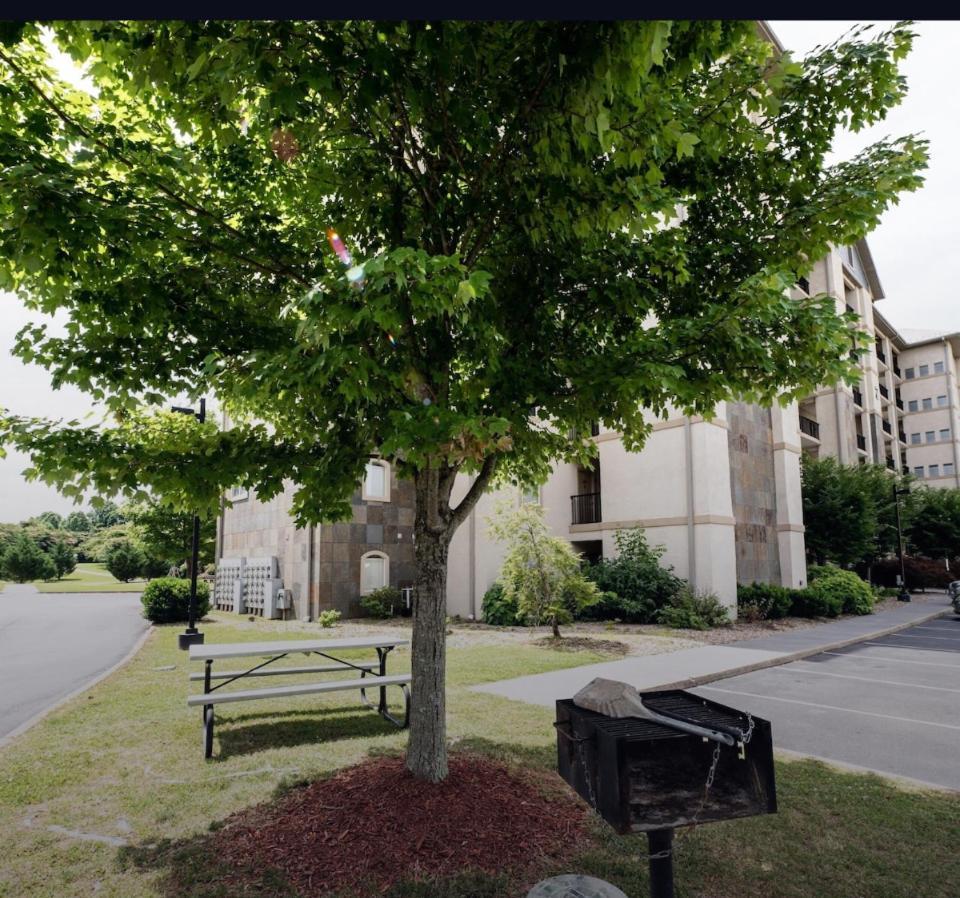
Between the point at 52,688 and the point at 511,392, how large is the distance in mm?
10220

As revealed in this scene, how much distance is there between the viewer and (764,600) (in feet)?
67.5

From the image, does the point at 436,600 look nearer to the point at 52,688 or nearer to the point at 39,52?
the point at 39,52

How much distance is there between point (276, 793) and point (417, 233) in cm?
493

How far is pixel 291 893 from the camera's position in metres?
3.91

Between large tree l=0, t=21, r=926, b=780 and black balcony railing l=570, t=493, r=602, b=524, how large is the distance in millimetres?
17523

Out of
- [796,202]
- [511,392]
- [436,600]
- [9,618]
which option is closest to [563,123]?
[511,392]

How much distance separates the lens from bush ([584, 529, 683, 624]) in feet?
63.1

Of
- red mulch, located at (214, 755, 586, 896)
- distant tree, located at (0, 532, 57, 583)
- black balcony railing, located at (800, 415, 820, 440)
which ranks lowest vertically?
distant tree, located at (0, 532, 57, 583)

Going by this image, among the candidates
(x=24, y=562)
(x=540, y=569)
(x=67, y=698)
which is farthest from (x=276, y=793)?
(x=24, y=562)

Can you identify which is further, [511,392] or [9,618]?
[9,618]

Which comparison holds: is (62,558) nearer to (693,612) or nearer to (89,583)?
(89,583)

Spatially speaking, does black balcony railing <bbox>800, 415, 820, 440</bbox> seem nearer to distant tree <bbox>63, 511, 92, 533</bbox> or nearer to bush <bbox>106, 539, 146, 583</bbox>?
bush <bbox>106, 539, 146, 583</bbox>

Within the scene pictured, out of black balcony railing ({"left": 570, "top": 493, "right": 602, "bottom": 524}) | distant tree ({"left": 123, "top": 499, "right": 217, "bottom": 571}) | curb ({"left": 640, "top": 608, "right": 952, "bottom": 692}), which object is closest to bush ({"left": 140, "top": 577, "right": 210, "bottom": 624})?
distant tree ({"left": 123, "top": 499, "right": 217, "bottom": 571})

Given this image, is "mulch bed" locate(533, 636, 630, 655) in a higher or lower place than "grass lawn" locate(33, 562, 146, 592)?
higher
